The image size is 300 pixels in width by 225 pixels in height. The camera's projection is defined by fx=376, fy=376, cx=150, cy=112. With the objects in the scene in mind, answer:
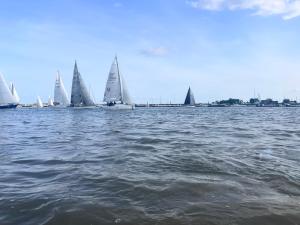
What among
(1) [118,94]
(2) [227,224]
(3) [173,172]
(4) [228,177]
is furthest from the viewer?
(1) [118,94]

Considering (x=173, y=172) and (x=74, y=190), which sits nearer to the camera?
(x=74, y=190)

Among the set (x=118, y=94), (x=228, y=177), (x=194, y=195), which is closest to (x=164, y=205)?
(x=194, y=195)

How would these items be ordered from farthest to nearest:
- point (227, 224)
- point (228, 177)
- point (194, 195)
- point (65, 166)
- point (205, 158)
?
point (205, 158), point (65, 166), point (228, 177), point (194, 195), point (227, 224)

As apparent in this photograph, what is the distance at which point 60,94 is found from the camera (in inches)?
5290

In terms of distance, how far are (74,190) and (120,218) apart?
6.88ft

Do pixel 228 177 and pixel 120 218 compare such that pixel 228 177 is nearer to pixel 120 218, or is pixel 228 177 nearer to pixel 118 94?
pixel 120 218

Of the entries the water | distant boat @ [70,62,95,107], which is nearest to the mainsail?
distant boat @ [70,62,95,107]

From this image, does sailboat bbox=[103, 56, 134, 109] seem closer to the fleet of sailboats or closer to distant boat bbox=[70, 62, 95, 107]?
the fleet of sailboats

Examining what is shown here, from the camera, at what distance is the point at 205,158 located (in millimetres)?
11875

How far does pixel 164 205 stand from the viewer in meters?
6.73

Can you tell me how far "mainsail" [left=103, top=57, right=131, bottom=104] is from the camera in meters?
92.1

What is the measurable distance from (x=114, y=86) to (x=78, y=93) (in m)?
25.5

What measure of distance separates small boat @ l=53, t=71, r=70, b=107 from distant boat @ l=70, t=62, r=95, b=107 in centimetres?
1993

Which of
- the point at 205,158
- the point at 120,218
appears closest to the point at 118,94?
the point at 205,158
